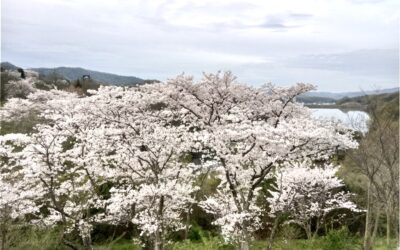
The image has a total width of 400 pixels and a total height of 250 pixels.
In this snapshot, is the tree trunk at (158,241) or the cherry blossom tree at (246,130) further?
the tree trunk at (158,241)

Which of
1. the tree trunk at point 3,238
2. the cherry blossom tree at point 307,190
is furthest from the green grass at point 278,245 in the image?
the tree trunk at point 3,238

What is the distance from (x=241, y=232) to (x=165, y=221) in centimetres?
200

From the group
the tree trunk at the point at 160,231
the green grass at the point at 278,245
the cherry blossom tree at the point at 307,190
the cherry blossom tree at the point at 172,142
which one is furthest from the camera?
the cherry blossom tree at the point at 307,190

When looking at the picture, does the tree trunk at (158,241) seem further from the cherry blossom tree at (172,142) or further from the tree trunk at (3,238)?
the tree trunk at (3,238)

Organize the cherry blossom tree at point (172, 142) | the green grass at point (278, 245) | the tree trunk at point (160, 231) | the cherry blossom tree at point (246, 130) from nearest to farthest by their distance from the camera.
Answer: the cherry blossom tree at point (246, 130)
the cherry blossom tree at point (172, 142)
the tree trunk at point (160, 231)
the green grass at point (278, 245)

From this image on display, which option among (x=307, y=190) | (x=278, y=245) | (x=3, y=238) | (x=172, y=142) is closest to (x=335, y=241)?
(x=278, y=245)

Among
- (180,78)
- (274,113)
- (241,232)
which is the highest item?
(180,78)

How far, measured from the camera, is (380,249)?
719 inches

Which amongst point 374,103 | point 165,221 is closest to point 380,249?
point 374,103

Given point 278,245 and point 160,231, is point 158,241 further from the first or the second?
point 278,245

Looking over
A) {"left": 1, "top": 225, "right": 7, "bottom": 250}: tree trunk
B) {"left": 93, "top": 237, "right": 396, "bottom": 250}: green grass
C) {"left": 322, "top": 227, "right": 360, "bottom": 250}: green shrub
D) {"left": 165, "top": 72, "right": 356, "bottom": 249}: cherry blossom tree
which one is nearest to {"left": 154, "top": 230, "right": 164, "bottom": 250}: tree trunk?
{"left": 93, "top": 237, "right": 396, "bottom": 250}: green grass

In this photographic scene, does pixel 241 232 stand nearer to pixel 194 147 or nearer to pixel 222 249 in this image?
pixel 194 147

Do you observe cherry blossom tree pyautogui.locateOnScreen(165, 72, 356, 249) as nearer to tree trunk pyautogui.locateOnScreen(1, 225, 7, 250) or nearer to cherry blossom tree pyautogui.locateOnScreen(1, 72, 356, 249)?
cherry blossom tree pyautogui.locateOnScreen(1, 72, 356, 249)

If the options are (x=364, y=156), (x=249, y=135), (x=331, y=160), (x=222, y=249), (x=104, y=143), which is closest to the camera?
(x=249, y=135)
